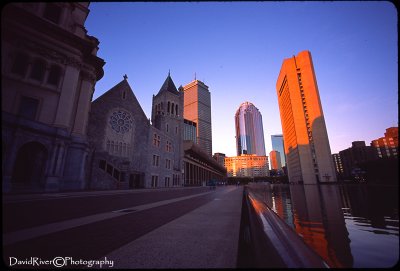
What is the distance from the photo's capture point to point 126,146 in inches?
1385

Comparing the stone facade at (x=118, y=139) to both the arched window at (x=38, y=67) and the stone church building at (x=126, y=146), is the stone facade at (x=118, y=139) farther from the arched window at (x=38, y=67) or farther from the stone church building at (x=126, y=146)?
the arched window at (x=38, y=67)

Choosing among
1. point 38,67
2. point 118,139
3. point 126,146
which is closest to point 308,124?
point 126,146

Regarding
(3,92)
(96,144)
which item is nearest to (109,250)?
(3,92)

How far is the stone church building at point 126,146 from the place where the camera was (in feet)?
94.0

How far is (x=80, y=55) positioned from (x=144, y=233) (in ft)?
14.0

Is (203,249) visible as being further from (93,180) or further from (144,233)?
(93,180)

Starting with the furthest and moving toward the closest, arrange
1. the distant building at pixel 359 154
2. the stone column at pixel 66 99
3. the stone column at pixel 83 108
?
the stone column at pixel 83 108 → the distant building at pixel 359 154 → the stone column at pixel 66 99

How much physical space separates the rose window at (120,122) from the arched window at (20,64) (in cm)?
3501

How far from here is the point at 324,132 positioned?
83.2 meters

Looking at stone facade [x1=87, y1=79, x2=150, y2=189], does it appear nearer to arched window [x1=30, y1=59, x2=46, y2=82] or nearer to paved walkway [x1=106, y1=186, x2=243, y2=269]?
paved walkway [x1=106, y1=186, x2=243, y2=269]

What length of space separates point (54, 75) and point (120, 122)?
112 feet

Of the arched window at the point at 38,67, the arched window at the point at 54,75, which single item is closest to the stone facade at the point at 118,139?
the arched window at the point at 54,75

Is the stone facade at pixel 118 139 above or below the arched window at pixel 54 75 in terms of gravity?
above

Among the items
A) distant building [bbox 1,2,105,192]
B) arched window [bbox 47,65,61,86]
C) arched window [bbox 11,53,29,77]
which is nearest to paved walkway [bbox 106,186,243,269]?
distant building [bbox 1,2,105,192]
